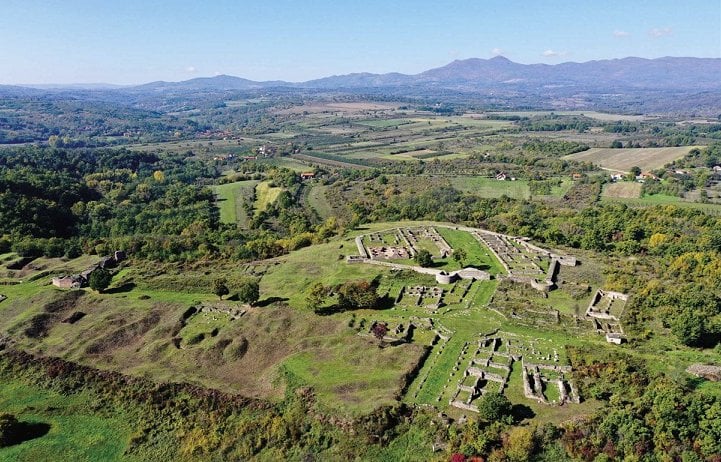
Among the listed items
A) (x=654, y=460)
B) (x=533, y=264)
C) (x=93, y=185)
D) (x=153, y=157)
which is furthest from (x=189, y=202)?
(x=654, y=460)

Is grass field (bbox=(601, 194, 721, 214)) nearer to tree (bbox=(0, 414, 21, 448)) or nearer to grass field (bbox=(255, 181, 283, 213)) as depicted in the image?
grass field (bbox=(255, 181, 283, 213))

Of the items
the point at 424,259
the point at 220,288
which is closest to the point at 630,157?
the point at 424,259

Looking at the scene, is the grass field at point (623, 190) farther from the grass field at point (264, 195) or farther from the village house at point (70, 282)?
the village house at point (70, 282)

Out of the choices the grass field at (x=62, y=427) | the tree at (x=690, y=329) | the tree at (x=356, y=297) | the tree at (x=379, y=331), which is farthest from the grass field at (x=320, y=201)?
the tree at (x=690, y=329)

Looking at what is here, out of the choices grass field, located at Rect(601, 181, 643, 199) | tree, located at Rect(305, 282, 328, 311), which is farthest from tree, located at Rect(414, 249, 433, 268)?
grass field, located at Rect(601, 181, 643, 199)

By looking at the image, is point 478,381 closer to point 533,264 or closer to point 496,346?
point 496,346
